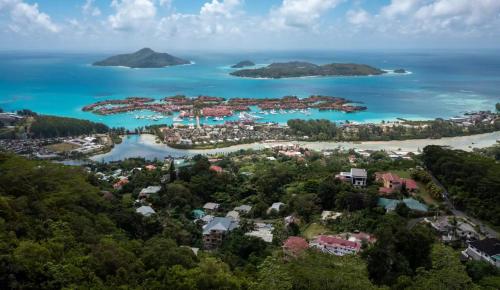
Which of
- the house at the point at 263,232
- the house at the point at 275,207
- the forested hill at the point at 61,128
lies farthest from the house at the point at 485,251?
the forested hill at the point at 61,128

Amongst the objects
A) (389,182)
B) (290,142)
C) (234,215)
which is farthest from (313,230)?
(290,142)

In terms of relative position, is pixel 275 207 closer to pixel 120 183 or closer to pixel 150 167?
pixel 120 183

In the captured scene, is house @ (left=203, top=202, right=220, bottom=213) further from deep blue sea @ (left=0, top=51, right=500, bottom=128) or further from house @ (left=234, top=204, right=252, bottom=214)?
deep blue sea @ (left=0, top=51, right=500, bottom=128)

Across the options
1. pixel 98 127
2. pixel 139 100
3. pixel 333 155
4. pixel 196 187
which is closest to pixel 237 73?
pixel 139 100

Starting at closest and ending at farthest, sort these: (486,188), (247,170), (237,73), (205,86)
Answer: (486,188) → (247,170) → (205,86) → (237,73)

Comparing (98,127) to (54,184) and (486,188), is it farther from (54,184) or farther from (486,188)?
(486,188)

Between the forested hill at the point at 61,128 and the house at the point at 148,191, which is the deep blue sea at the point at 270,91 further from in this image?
the house at the point at 148,191

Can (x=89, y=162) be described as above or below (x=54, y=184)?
below
